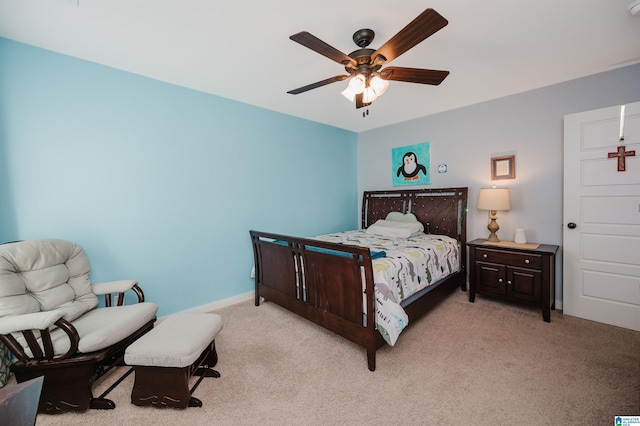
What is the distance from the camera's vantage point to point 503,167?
3420 mm

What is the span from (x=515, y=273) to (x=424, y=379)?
1.84 m

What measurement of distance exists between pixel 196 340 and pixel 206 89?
2.66 metres

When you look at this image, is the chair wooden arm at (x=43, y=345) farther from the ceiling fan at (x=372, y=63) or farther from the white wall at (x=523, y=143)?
the white wall at (x=523, y=143)

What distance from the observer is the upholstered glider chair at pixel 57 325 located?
1646 mm

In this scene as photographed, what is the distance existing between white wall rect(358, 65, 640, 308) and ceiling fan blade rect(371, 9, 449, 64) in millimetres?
1559

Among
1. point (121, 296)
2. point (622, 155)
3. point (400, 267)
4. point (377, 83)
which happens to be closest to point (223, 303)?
point (121, 296)

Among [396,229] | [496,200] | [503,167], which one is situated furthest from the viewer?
[396,229]

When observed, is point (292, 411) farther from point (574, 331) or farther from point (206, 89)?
point (206, 89)

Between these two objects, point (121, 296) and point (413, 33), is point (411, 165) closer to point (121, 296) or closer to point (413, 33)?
point (413, 33)

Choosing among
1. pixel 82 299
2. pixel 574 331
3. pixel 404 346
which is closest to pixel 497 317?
pixel 574 331

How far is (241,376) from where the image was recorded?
206 centimetres

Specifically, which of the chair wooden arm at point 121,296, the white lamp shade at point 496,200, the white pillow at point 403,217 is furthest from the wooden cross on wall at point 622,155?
the chair wooden arm at point 121,296

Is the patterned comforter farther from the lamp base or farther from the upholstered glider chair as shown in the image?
the upholstered glider chair

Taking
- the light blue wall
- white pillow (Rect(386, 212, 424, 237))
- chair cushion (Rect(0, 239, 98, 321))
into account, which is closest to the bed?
white pillow (Rect(386, 212, 424, 237))
